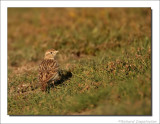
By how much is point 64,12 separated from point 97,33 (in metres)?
4.80

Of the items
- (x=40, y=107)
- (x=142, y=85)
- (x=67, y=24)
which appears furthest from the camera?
(x=67, y=24)

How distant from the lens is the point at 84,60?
9891 mm

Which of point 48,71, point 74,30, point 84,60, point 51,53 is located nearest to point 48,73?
point 48,71

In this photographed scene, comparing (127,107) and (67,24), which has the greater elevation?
(67,24)

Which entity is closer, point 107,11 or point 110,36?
point 110,36

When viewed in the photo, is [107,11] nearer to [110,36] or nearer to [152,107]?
[110,36]

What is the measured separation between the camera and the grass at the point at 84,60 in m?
6.43

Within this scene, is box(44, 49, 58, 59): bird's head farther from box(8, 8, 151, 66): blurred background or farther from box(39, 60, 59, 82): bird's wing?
box(8, 8, 151, 66): blurred background

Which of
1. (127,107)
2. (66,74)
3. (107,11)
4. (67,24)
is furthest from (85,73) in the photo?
(107,11)

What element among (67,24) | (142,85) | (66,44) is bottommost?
(142,85)

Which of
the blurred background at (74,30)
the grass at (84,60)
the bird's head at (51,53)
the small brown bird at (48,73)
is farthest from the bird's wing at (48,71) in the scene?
the blurred background at (74,30)

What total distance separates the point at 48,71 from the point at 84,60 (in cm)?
216

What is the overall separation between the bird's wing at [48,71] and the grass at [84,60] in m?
0.38

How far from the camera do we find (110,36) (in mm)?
11984
